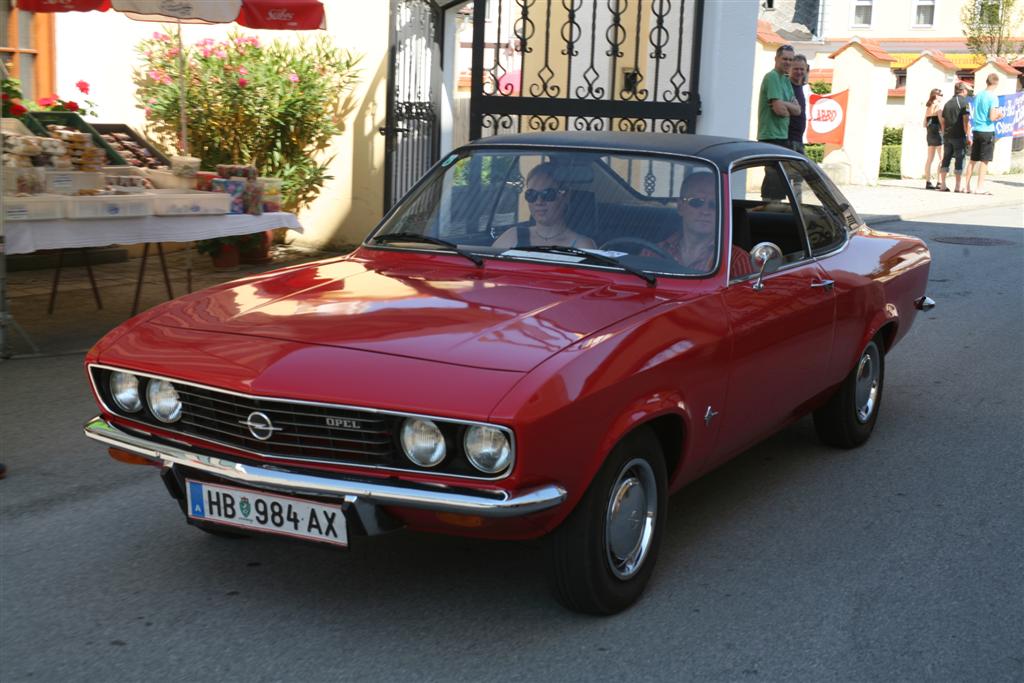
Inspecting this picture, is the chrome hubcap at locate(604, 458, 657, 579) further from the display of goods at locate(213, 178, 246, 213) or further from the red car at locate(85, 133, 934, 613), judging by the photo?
the display of goods at locate(213, 178, 246, 213)

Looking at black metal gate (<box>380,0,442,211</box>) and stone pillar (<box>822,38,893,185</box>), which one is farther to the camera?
stone pillar (<box>822,38,893,185</box>)

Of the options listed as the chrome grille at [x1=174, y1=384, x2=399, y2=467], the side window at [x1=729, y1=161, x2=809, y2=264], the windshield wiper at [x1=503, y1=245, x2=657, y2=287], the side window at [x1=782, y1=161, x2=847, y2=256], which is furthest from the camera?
the side window at [x1=782, y1=161, x2=847, y2=256]

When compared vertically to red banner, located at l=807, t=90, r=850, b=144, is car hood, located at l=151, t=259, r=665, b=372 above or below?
below

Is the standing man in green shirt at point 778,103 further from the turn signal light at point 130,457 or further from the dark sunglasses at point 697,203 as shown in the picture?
the turn signal light at point 130,457

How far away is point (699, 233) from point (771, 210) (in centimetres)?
110

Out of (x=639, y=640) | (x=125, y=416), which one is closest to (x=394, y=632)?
(x=639, y=640)

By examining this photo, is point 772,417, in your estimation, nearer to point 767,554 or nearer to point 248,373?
point 767,554

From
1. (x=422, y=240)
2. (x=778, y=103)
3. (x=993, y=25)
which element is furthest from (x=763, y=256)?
(x=993, y=25)

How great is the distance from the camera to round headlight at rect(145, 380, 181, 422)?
3.90m

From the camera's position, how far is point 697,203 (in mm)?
4824

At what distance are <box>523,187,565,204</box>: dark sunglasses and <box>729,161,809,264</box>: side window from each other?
863 mm

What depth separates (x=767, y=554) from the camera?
460 centimetres

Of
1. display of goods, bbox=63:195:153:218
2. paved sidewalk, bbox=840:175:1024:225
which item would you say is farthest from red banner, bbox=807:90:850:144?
display of goods, bbox=63:195:153:218

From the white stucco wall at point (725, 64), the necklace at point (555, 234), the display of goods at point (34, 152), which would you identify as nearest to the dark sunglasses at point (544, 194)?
the necklace at point (555, 234)
